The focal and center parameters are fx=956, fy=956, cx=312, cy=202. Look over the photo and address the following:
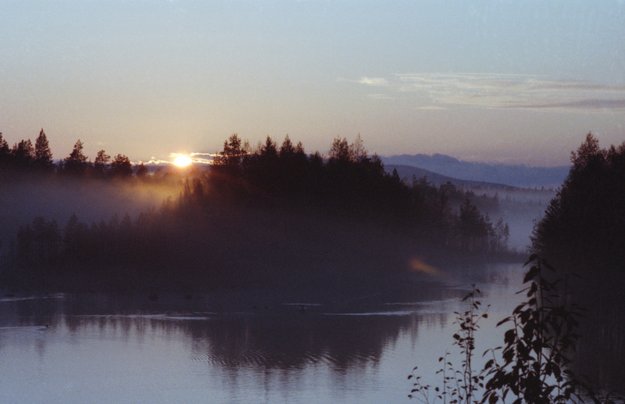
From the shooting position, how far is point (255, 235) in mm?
162250

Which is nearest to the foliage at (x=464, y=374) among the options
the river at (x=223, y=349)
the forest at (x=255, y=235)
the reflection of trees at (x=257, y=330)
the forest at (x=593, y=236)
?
the river at (x=223, y=349)

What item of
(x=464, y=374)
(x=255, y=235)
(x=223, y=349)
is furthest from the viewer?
(x=255, y=235)

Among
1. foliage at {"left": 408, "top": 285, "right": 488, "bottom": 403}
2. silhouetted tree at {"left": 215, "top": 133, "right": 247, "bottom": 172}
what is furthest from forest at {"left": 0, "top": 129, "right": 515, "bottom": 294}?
foliage at {"left": 408, "top": 285, "right": 488, "bottom": 403}

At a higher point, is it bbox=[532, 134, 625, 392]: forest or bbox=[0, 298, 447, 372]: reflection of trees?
bbox=[532, 134, 625, 392]: forest

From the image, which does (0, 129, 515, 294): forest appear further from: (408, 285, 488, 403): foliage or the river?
(408, 285, 488, 403): foliage

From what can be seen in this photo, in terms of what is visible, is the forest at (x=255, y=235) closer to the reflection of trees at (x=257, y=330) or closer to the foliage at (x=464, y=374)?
the reflection of trees at (x=257, y=330)

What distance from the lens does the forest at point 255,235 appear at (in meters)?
146

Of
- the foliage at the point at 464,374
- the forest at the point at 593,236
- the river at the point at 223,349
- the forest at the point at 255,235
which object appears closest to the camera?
the foliage at the point at 464,374

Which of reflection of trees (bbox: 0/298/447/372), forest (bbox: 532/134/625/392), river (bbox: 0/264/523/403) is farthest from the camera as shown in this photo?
forest (bbox: 532/134/625/392)

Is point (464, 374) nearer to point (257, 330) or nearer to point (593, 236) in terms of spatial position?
point (257, 330)

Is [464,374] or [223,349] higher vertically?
[464,374]

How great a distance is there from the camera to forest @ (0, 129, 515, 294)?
479 feet

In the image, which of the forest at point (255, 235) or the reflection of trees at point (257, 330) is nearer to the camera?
the reflection of trees at point (257, 330)

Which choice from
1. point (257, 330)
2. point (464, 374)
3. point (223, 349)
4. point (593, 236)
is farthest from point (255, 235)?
point (464, 374)
